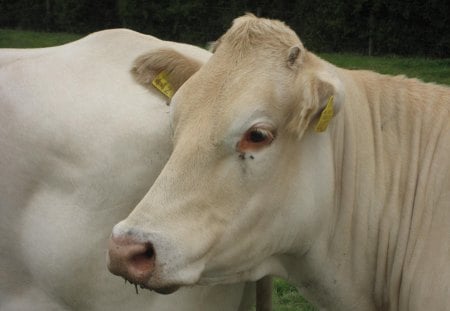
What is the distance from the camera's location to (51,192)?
4.10 m

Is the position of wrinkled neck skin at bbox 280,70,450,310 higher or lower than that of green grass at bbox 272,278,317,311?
higher

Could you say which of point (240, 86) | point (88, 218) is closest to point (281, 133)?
point (240, 86)

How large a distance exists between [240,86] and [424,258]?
117 cm

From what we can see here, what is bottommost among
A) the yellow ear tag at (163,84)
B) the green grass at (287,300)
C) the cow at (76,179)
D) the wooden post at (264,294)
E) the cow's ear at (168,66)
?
the green grass at (287,300)

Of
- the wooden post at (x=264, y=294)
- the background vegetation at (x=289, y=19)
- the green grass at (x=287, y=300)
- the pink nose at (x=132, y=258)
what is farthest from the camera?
the background vegetation at (x=289, y=19)

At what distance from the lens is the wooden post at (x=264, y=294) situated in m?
4.38

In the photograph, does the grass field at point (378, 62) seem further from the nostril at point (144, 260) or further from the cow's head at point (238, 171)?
the nostril at point (144, 260)

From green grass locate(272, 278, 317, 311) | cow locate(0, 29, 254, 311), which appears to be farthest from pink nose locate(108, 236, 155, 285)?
green grass locate(272, 278, 317, 311)

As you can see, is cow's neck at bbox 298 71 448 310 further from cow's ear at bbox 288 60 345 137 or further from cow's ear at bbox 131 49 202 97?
cow's ear at bbox 131 49 202 97

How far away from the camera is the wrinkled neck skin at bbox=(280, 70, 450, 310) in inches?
138

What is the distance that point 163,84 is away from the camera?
400 centimetres

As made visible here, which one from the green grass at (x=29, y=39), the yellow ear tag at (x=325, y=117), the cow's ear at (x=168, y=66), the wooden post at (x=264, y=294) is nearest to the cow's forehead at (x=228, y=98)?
the yellow ear tag at (x=325, y=117)

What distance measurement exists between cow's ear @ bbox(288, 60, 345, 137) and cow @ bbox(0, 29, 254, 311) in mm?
974

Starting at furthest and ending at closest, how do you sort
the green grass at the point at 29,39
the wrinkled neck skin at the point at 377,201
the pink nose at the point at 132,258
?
the green grass at the point at 29,39
the wrinkled neck skin at the point at 377,201
the pink nose at the point at 132,258
